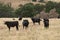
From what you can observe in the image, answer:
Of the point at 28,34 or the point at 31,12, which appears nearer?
the point at 28,34

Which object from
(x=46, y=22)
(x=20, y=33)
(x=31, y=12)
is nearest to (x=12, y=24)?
(x=20, y=33)

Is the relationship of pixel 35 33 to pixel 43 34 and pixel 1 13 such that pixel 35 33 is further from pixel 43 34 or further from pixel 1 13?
pixel 1 13

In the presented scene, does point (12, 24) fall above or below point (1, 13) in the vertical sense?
above

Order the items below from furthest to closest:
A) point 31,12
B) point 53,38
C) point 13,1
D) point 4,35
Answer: point 13,1
point 31,12
point 4,35
point 53,38

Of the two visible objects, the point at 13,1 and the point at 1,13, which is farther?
the point at 13,1

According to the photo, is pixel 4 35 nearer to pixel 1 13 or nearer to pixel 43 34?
pixel 43 34

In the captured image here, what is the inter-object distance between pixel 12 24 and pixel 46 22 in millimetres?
3692

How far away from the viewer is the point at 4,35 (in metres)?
19.8

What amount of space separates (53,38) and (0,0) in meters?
88.4

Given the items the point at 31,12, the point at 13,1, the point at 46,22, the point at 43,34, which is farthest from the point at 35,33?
the point at 13,1

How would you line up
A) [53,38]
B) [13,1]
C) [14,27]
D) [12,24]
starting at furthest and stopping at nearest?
[13,1] → [14,27] → [12,24] → [53,38]

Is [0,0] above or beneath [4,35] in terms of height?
beneath

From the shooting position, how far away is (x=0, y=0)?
346 feet

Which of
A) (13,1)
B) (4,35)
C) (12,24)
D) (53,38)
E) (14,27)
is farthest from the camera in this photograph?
(13,1)
